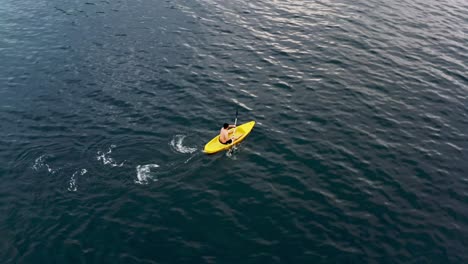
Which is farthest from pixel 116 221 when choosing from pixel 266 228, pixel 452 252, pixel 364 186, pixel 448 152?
pixel 448 152

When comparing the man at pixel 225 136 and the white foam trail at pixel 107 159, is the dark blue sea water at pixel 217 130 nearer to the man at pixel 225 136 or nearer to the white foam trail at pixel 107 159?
the white foam trail at pixel 107 159

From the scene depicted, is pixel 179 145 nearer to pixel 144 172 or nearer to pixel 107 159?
pixel 144 172

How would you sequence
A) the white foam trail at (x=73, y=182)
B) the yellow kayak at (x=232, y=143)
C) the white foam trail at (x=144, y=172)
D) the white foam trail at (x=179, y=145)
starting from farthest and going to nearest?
the white foam trail at (x=179, y=145), the yellow kayak at (x=232, y=143), the white foam trail at (x=144, y=172), the white foam trail at (x=73, y=182)

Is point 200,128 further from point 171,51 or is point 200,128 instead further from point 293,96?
point 171,51

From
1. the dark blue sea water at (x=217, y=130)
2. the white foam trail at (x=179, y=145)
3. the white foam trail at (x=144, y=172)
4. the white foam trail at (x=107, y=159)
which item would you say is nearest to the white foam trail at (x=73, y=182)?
the dark blue sea water at (x=217, y=130)

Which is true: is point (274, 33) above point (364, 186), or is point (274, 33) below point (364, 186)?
above

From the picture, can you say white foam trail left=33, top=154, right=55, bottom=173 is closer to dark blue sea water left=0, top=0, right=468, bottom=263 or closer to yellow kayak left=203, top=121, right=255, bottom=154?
dark blue sea water left=0, top=0, right=468, bottom=263

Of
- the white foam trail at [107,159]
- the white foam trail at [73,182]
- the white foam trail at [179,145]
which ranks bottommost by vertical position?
the white foam trail at [73,182]

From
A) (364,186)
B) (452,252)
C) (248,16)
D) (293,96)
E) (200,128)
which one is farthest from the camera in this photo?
(248,16)
